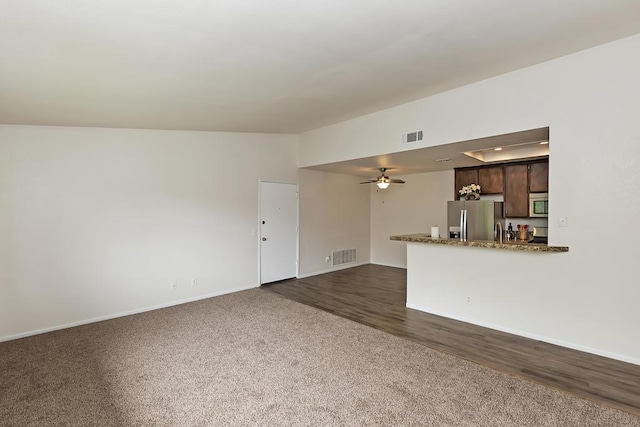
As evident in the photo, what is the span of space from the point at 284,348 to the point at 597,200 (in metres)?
3.54

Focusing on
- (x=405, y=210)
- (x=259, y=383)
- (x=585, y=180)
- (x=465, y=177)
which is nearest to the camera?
(x=259, y=383)

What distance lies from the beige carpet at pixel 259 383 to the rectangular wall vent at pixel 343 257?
12.1 feet

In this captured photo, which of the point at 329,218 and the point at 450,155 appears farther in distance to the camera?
the point at 329,218

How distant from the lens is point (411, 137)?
4547 mm

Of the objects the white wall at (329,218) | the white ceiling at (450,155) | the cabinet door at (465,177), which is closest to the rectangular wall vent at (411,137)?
the white ceiling at (450,155)

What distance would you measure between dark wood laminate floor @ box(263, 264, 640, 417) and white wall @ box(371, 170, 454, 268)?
218 centimetres

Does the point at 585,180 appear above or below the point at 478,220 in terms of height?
above

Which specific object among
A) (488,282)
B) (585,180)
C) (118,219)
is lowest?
(488,282)

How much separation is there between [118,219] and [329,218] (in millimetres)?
4291

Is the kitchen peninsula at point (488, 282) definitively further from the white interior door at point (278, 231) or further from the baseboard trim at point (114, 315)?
the baseboard trim at point (114, 315)

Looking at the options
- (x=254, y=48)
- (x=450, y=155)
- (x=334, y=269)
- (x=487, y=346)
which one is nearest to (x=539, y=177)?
(x=450, y=155)

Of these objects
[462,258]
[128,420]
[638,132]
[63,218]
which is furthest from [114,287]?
[638,132]

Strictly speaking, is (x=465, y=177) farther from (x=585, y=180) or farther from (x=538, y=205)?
(x=585, y=180)

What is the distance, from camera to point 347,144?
5531 mm
